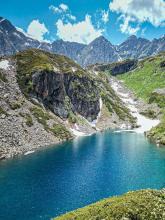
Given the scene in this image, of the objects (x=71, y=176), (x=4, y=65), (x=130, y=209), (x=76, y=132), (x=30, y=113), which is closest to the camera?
(x=130, y=209)

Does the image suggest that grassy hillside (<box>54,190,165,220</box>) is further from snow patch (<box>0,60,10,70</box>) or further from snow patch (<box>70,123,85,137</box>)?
snow patch (<box>0,60,10,70</box>)

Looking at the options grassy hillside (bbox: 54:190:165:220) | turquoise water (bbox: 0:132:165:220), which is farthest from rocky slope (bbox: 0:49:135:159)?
grassy hillside (bbox: 54:190:165:220)

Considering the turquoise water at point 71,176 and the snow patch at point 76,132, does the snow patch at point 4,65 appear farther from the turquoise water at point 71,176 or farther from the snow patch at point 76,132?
the turquoise water at point 71,176

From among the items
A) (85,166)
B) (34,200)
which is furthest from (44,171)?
(34,200)

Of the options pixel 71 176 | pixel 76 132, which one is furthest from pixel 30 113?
pixel 71 176

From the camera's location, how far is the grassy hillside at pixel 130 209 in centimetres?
3816

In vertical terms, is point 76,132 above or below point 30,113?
below

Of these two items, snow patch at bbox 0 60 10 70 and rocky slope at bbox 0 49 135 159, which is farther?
snow patch at bbox 0 60 10 70

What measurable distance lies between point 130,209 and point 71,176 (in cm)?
5921

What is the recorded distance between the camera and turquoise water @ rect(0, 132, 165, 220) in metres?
72.6

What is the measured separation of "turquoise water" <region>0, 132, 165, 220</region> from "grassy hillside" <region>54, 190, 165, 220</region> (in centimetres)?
2679

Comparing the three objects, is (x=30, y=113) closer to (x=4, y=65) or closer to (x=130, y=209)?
(x=4, y=65)

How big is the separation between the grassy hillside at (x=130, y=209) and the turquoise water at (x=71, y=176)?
2679 centimetres

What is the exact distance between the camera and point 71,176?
96438 millimetres
